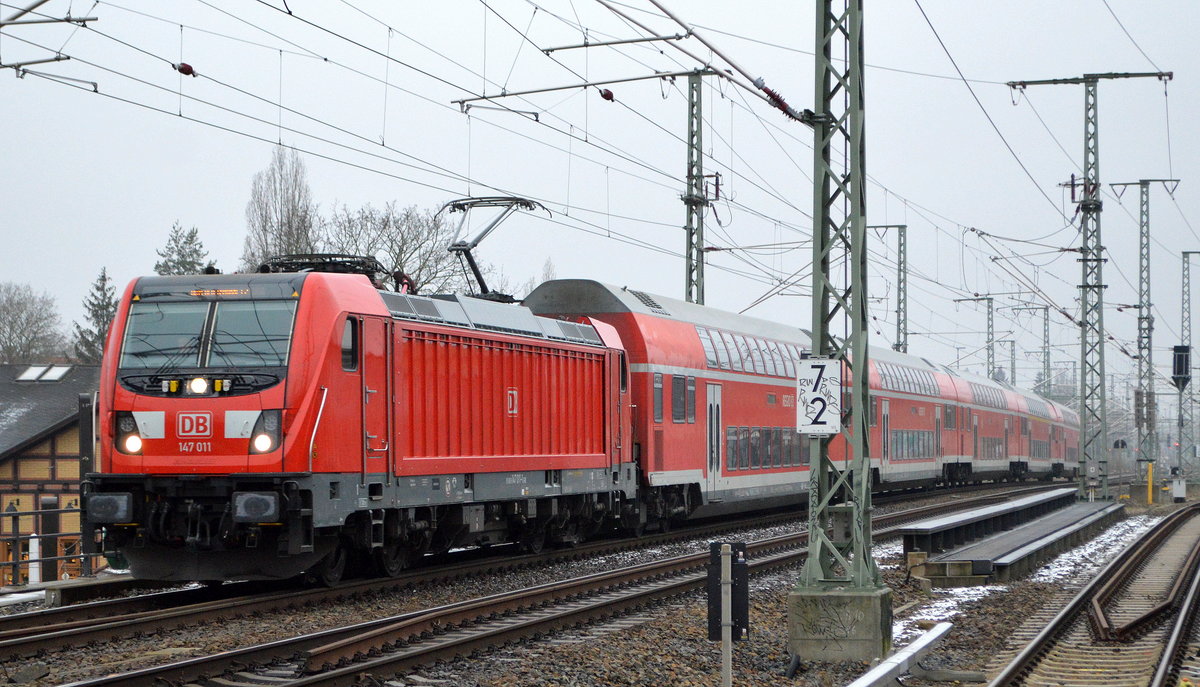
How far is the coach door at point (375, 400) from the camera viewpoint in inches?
614

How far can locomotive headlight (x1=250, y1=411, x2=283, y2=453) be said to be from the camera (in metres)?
14.4

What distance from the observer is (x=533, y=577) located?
18.0 metres

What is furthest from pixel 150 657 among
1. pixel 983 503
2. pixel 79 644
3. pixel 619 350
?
pixel 983 503

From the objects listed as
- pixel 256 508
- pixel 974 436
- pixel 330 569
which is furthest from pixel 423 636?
pixel 974 436

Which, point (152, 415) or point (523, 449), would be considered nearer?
point (152, 415)

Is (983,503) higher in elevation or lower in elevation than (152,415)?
lower

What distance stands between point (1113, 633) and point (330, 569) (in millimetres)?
8513

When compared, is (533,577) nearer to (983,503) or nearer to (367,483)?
(367,483)

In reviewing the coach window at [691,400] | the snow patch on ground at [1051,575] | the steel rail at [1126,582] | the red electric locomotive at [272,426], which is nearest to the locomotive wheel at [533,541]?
the red electric locomotive at [272,426]

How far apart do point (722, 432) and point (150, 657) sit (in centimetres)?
1682

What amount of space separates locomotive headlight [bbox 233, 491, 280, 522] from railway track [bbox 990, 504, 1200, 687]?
7.12 m

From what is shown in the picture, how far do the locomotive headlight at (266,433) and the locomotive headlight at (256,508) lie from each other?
0.59m

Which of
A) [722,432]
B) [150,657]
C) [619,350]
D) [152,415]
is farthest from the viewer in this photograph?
[722,432]

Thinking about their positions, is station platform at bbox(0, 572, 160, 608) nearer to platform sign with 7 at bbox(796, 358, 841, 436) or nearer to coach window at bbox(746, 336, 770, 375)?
platform sign with 7 at bbox(796, 358, 841, 436)
